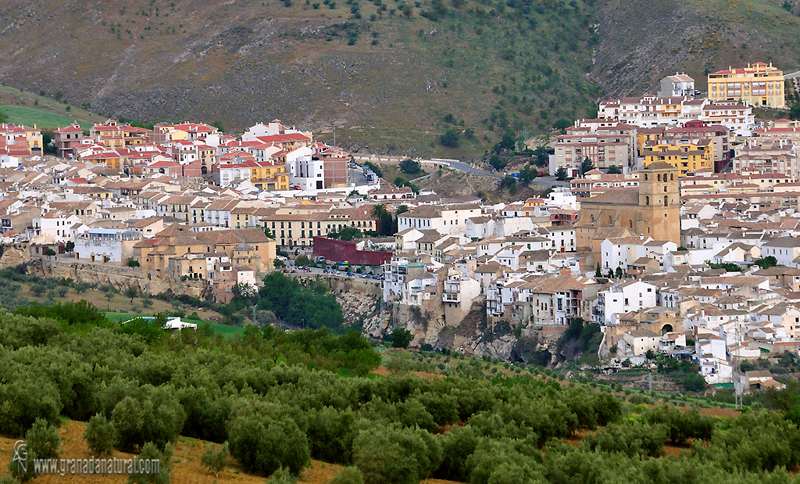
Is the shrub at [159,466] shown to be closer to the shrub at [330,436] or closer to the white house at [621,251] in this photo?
the shrub at [330,436]

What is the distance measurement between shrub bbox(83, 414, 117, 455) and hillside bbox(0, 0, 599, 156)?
61.4 metres

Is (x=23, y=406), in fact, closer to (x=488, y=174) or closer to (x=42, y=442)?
(x=42, y=442)

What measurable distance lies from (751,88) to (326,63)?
27.2 metres

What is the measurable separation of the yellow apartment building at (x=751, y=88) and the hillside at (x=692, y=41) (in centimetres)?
495

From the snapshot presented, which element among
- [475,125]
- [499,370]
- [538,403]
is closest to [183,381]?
[538,403]

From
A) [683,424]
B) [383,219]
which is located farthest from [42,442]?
[383,219]

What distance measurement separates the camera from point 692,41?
292 feet

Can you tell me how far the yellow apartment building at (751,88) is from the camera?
3078 inches

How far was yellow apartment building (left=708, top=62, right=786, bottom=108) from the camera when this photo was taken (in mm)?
78188

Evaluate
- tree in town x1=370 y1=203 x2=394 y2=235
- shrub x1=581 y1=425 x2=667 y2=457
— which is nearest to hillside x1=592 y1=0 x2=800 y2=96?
tree in town x1=370 y1=203 x2=394 y2=235

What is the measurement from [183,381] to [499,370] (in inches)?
571

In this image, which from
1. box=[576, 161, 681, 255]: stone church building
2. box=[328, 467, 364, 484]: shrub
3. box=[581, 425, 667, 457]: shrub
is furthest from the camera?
box=[576, 161, 681, 255]: stone church building

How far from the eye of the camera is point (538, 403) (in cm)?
2502

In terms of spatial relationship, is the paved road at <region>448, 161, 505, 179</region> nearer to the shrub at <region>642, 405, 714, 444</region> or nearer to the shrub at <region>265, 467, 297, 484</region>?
the shrub at <region>642, 405, 714, 444</region>
